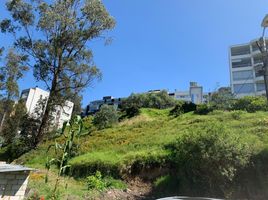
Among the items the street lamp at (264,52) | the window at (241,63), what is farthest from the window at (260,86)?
the street lamp at (264,52)

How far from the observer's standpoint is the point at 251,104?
25.1 meters

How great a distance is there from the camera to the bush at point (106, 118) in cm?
2940

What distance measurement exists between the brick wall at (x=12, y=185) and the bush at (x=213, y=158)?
15.9 ft

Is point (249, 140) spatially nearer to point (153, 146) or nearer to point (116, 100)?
point (153, 146)

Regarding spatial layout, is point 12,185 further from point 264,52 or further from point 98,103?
point 98,103

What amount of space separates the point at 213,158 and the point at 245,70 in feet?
182

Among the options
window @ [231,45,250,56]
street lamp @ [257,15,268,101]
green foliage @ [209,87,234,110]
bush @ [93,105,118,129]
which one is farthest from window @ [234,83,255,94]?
street lamp @ [257,15,268,101]

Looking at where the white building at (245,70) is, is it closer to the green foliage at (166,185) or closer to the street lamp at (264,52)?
the street lamp at (264,52)

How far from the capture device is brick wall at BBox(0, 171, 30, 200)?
8633mm

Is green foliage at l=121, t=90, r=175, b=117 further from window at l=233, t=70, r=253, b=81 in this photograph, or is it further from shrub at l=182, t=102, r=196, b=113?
window at l=233, t=70, r=253, b=81

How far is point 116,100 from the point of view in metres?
88.4

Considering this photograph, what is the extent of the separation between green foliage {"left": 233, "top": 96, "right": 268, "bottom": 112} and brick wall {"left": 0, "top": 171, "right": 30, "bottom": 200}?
19.4 m

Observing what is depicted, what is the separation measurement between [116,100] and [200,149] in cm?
7858

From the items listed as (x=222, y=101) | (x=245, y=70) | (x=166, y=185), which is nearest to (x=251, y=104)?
(x=222, y=101)
